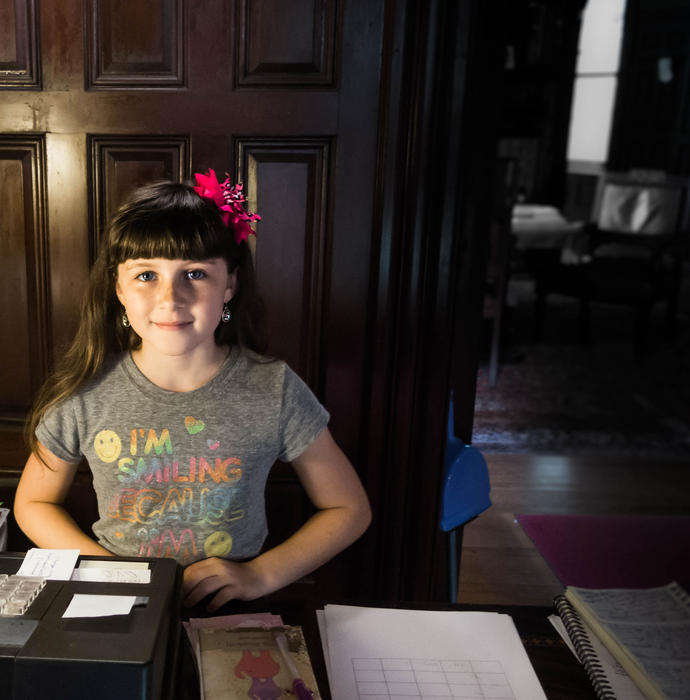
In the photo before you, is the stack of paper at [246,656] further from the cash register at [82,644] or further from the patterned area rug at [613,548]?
the patterned area rug at [613,548]

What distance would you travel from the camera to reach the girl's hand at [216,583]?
0.93 m

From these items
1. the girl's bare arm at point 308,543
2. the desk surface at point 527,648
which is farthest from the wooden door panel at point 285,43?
the desk surface at point 527,648

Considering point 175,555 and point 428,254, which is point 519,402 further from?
point 175,555

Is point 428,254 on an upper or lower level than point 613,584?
upper

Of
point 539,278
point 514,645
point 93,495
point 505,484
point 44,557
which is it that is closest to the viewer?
point 44,557

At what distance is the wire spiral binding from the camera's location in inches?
31.1

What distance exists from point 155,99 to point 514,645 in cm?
107

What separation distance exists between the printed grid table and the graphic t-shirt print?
0.35 metres

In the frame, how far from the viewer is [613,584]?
2.33 meters

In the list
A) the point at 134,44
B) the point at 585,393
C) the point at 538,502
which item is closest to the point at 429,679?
the point at 134,44

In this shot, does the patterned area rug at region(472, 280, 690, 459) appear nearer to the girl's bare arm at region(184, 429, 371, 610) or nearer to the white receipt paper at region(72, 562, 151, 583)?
the girl's bare arm at region(184, 429, 371, 610)

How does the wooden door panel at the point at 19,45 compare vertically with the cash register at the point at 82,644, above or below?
above

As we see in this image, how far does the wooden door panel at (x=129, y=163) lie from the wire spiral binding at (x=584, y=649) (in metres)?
0.97

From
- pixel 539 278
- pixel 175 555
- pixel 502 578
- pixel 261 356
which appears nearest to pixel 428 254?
pixel 261 356
